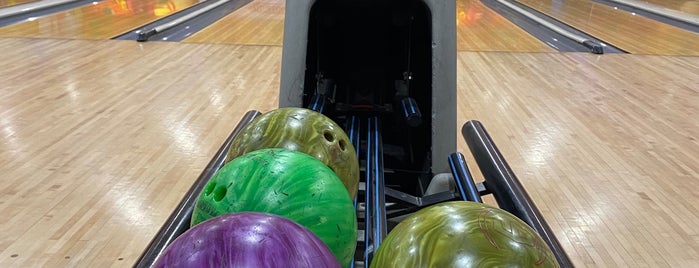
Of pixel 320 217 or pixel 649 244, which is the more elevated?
pixel 320 217

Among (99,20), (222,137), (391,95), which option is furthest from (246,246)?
(99,20)

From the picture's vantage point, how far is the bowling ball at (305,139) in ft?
3.76

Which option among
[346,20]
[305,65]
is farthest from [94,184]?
[346,20]

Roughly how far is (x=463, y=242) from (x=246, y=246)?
0.29 m

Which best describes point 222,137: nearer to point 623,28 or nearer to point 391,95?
point 391,95

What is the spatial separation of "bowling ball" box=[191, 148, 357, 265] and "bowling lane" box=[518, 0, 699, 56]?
160 inches

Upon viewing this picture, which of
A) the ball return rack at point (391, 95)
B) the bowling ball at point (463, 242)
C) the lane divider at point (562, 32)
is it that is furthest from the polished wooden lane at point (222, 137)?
the bowling ball at point (463, 242)

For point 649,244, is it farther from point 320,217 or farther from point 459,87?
point 459,87

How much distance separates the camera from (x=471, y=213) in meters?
0.84

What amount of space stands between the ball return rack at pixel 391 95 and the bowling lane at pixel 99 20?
3.11 m

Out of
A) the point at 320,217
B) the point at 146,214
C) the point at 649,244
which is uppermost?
the point at 320,217

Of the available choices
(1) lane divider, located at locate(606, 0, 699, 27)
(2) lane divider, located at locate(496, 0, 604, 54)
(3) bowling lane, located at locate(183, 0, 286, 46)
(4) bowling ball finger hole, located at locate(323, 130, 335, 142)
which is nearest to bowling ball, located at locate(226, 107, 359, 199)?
(4) bowling ball finger hole, located at locate(323, 130, 335, 142)

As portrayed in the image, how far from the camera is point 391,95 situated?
199cm

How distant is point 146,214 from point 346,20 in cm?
89
